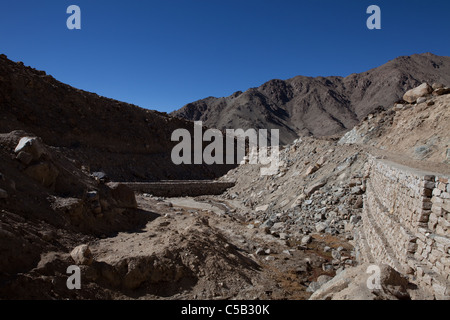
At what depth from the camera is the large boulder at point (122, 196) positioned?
27.7 ft

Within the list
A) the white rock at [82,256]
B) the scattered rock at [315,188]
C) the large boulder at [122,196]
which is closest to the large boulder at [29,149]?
the large boulder at [122,196]

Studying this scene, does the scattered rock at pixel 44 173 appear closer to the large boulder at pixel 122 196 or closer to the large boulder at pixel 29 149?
the large boulder at pixel 29 149

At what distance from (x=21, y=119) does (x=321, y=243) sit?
19950mm

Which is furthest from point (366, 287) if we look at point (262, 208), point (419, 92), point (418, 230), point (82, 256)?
point (419, 92)

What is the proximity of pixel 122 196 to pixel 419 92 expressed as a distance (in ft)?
52.3

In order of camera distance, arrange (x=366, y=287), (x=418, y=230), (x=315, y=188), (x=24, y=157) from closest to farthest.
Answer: (x=366, y=287)
(x=418, y=230)
(x=24, y=157)
(x=315, y=188)

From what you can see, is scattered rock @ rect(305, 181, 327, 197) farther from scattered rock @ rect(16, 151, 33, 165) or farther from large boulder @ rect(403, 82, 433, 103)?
scattered rock @ rect(16, 151, 33, 165)

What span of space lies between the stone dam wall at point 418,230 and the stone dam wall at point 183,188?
1487cm

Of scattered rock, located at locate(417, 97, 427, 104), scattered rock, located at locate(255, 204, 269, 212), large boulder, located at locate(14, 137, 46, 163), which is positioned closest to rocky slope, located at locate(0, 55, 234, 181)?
scattered rock, located at locate(255, 204, 269, 212)

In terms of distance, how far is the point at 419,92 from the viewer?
51.9 feet

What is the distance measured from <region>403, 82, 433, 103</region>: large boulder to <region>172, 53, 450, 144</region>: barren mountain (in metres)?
55.9

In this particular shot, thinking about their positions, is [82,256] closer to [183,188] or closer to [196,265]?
[196,265]

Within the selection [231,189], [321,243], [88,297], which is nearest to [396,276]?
[88,297]

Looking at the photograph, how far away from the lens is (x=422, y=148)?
11.6 metres
